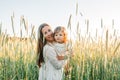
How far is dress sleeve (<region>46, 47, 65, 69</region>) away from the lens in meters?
3.18

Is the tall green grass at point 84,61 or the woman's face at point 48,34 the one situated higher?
the woman's face at point 48,34

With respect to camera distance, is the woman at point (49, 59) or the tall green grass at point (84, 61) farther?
the tall green grass at point (84, 61)

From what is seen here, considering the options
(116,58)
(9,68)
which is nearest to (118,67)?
(116,58)

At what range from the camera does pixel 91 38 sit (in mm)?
4098

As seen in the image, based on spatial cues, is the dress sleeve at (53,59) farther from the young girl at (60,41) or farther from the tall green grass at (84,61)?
the tall green grass at (84,61)

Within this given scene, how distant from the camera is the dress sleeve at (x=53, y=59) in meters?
3.18

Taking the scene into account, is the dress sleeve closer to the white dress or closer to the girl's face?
the white dress

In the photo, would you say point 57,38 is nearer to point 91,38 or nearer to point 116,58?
point 91,38

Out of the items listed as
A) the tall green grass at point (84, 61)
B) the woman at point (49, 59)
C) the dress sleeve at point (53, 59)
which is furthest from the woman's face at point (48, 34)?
the tall green grass at point (84, 61)

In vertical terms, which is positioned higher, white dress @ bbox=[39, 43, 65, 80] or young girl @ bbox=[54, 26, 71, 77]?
young girl @ bbox=[54, 26, 71, 77]

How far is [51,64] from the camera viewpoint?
3.26 meters

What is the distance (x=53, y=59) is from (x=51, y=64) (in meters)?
0.11

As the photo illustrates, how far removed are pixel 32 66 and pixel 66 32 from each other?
119cm

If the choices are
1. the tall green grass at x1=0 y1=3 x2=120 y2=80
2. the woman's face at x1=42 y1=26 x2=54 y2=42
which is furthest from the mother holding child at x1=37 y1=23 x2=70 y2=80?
the tall green grass at x1=0 y1=3 x2=120 y2=80
